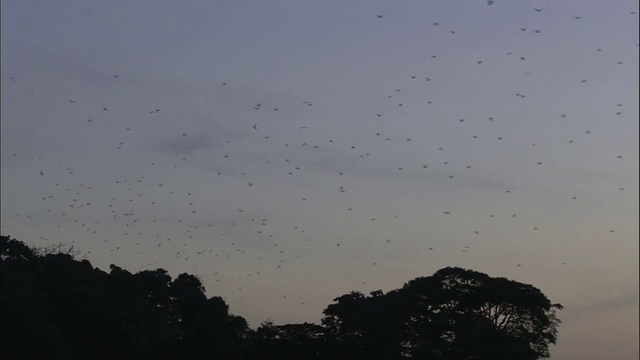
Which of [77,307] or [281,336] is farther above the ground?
[281,336]

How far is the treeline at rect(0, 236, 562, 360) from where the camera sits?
58625mm

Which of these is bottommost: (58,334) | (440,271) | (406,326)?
(58,334)

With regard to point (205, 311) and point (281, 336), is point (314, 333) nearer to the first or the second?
point (281, 336)

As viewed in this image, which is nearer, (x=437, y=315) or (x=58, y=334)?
(x=58, y=334)

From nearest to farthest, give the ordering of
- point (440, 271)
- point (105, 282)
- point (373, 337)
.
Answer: point (105, 282) < point (373, 337) < point (440, 271)

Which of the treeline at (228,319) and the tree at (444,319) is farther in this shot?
the tree at (444,319)

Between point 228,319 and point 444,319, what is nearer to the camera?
point 228,319

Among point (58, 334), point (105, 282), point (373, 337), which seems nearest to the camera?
point (58, 334)

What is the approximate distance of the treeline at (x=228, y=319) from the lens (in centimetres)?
5862

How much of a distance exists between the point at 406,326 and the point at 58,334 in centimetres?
3443

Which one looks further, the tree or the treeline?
the tree

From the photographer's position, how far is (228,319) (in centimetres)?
7650

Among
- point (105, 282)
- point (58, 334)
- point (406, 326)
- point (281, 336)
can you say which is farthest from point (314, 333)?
point (58, 334)

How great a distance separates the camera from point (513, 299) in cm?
8306
